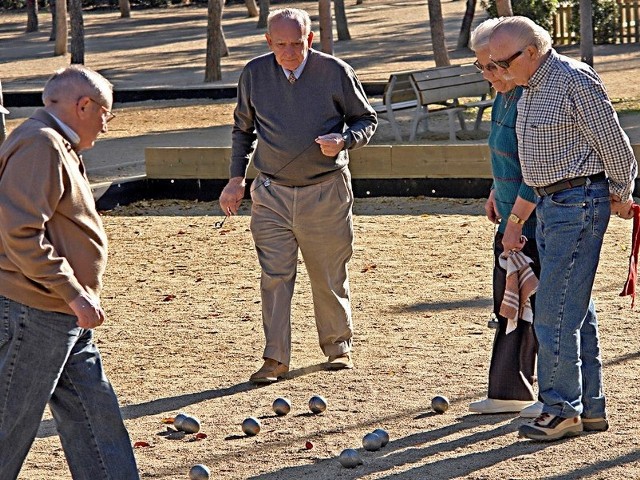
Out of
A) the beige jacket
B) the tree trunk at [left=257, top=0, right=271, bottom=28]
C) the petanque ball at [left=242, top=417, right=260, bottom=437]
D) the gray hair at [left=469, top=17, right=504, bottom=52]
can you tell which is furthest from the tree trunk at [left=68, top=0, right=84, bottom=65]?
the beige jacket

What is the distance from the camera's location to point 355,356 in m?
7.33

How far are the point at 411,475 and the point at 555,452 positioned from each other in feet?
2.08

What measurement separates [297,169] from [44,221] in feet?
9.05

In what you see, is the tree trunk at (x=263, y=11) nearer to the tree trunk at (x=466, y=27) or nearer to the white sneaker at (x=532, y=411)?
the tree trunk at (x=466, y=27)

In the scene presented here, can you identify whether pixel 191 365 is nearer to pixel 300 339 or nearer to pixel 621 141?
pixel 300 339

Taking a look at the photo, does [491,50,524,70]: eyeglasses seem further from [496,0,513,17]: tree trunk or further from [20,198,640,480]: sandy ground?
[496,0,513,17]: tree trunk

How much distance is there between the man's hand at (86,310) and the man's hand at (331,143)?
98.0 inches

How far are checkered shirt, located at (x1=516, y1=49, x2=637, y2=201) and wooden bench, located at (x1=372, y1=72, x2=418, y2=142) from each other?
10.3 m

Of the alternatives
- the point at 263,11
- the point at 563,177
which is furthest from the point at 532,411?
the point at 263,11

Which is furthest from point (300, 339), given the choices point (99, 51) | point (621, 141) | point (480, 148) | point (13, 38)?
point (13, 38)

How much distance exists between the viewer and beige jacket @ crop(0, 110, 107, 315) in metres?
4.10

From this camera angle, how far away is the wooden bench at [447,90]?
51.4ft

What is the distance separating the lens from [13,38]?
42531 mm

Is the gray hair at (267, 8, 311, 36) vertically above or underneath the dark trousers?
above
